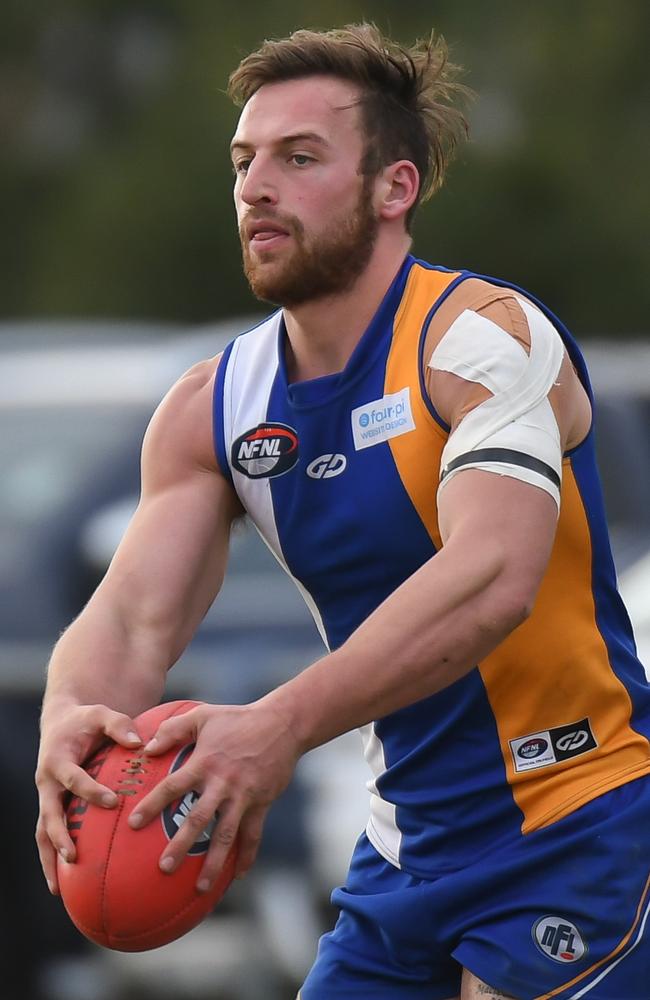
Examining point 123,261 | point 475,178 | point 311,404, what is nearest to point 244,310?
point 123,261

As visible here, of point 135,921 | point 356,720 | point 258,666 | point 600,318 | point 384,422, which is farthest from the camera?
point 600,318

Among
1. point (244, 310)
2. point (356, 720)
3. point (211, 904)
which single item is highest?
point (244, 310)

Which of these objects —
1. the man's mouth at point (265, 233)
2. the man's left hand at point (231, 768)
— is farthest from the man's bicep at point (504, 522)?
the man's mouth at point (265, 233)

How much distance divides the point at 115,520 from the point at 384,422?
3721mm

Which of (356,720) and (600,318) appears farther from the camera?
(600,318)

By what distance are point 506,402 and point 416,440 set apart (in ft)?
0.89

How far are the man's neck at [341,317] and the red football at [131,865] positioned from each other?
35.4 inches

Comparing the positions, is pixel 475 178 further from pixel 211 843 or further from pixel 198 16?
pixel 211 843

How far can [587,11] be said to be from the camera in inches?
833

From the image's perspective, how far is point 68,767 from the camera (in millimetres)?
3768

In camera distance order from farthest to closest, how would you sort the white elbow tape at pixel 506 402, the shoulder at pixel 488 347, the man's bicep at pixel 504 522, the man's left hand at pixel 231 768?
the shoulder at pixel 488 347 → the white elbow tape at pixel 506 402 → the man's bicep at pixel 504 522 → the man's left hand at pixel 231 768

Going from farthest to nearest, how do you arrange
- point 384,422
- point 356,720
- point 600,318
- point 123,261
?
point 123,261
point 600,318
point 384,422
point 356,720

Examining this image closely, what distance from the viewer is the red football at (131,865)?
3666 millimetres

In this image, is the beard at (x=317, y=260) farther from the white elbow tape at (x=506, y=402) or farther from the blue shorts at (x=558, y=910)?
the blue shorts at (x=558, y=910)
